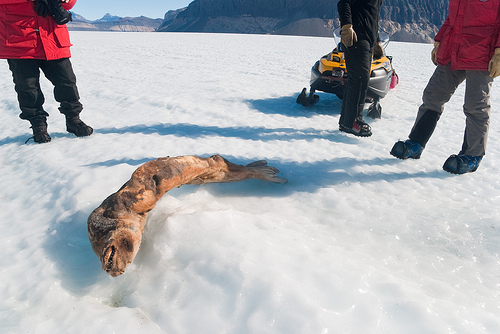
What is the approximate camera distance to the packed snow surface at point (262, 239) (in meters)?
1.27

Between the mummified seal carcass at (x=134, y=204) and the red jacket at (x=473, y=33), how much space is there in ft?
6.76

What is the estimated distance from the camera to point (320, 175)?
9.04ft

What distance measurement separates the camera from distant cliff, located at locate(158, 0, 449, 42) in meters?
99.2

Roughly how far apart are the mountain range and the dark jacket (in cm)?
9881

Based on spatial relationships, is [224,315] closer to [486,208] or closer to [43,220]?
[43,220]

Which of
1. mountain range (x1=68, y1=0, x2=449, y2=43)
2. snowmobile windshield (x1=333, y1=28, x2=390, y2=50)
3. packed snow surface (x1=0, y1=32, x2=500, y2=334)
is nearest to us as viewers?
packed snow surface (x1=0, y1=32, x2=500, y2=334)

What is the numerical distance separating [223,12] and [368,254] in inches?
5390

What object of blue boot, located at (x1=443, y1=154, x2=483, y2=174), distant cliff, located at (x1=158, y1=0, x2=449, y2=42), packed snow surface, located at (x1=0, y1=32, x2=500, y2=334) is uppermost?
distant cliff, located at (x1=158, y1=0, x2=449, y2=42)

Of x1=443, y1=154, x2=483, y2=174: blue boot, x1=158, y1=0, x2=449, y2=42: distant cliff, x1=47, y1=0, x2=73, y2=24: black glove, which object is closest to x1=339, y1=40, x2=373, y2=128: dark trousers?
x1=443, y1=154, x2=483, y2=174: blue boot

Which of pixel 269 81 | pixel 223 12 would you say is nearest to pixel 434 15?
pixel 223 12

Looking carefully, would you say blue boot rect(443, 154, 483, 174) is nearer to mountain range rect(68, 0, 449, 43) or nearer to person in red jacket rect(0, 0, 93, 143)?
person in red jacket rect(0, 0, 93, 143)

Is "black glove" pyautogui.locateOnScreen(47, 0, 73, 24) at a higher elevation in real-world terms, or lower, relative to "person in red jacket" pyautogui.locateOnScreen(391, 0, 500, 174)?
higher

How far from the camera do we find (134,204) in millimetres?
1676

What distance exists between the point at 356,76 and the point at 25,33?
3233mm
